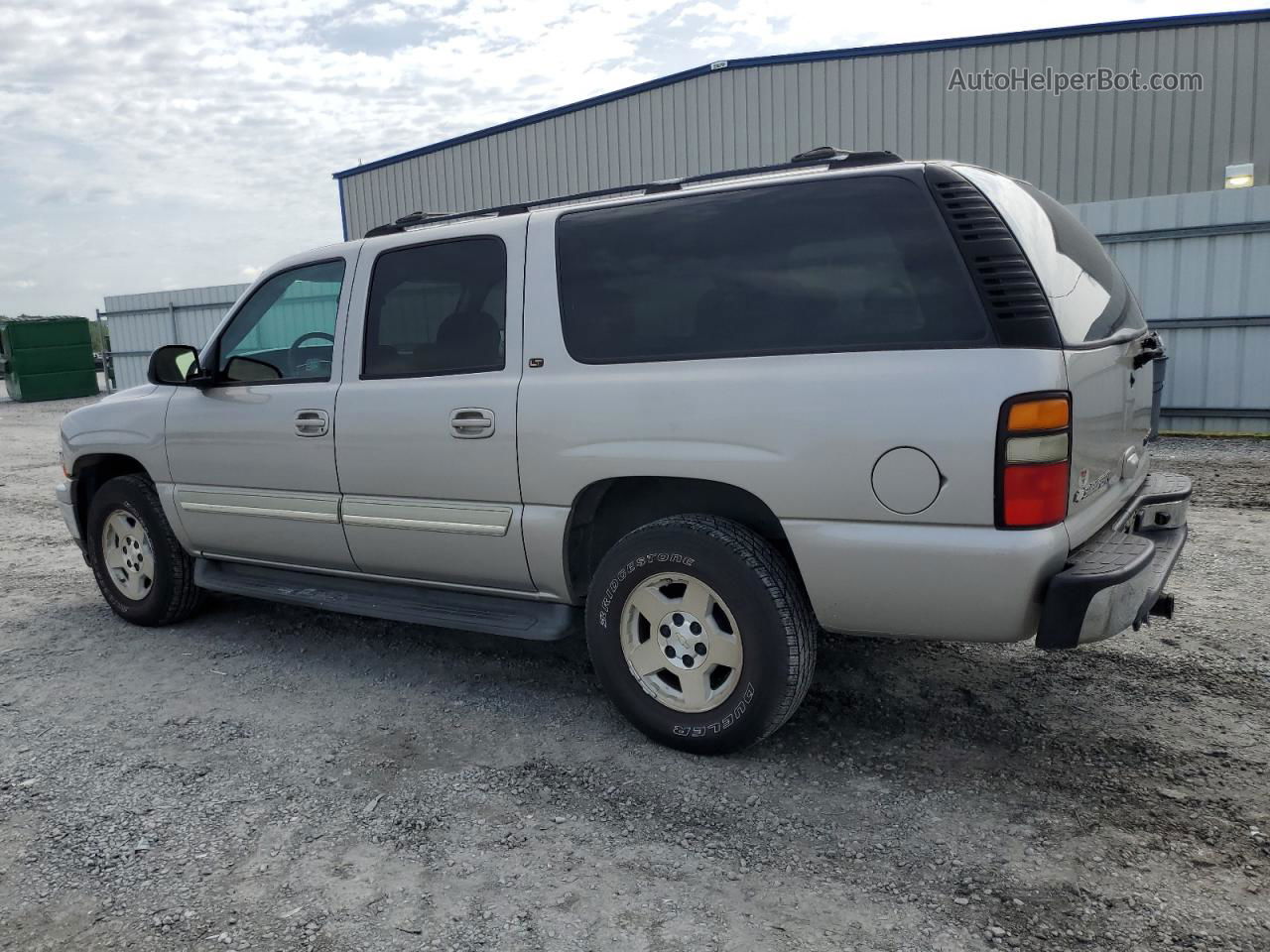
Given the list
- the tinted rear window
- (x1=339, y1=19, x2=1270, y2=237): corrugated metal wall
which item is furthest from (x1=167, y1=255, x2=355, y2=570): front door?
(x1=339, y1=19, x2=1270, y2=237): corrugated metal wall

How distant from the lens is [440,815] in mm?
3002

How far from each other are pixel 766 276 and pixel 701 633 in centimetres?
119

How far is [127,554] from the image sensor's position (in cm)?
515

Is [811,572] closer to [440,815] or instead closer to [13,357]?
[440,815]

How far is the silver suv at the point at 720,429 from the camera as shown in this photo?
277 centimetres

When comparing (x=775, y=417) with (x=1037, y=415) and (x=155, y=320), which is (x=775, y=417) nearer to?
(x=1037, y=415)

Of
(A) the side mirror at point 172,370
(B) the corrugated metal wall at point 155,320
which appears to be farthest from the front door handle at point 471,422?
(B) the corrugated metal wall at point 155,320

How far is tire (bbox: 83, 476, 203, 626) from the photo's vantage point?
495 centimetres

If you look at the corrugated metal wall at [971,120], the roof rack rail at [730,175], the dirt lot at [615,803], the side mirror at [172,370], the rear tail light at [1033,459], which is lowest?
the dirt lot at [615,803]

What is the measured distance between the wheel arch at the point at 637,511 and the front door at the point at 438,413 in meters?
0.21

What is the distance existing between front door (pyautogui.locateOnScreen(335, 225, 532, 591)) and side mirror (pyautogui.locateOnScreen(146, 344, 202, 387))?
0.99 m

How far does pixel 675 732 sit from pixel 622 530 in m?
0.80

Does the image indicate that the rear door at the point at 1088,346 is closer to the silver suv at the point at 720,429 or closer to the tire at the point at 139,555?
the silver suv at the point at 720,429

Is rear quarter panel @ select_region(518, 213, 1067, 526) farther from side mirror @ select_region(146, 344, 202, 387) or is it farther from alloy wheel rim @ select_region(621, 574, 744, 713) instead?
side mirror @ select_region(146, 344, 202, 387)
